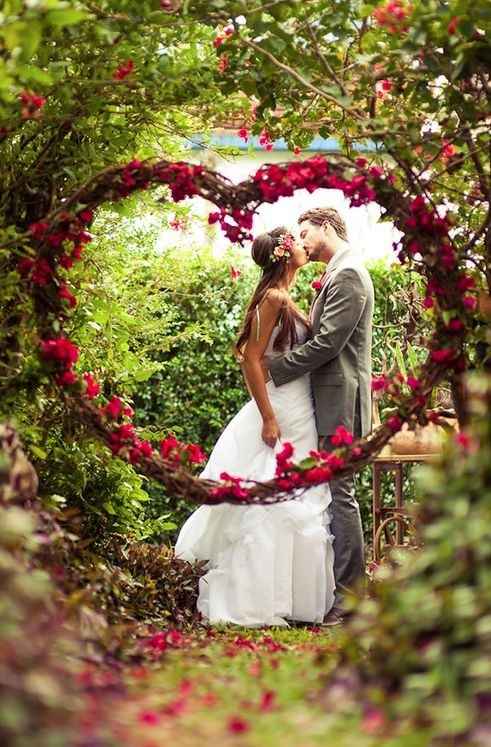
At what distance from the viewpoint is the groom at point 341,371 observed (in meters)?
5.46

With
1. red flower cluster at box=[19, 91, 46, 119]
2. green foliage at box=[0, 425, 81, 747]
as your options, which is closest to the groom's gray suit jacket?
red flower cluster at box=[19, 91, 46, 119]

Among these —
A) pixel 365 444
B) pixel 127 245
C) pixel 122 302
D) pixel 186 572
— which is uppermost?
pixel 127 245

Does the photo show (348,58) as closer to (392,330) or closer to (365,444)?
(365,444)

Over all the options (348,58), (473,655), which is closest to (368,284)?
(348,58)

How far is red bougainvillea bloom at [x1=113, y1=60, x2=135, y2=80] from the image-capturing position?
177 inches

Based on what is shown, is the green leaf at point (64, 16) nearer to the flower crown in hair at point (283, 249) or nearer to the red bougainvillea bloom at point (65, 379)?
the red bougainvillea bloom at point (65, 379)

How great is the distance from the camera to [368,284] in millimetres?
5621

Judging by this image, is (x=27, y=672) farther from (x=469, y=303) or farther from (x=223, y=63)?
(x=223, y=63)

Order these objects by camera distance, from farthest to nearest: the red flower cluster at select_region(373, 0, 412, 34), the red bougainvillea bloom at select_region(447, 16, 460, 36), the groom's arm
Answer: the groom's arm → the red flower cluster at select_region(373, 0, 412, 34) → the red bougainvillea bloom at select_region(447, 16, 460, 36)

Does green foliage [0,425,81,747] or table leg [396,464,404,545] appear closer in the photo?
green foliage [0,425,81,747]

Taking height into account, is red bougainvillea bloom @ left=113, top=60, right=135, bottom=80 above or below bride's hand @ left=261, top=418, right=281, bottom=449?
above

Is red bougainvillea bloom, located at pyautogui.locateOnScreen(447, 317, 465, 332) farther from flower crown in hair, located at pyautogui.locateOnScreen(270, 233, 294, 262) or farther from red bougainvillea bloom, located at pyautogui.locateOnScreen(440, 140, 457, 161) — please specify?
flower crown in hair, located at pyautogui.locateOnScreen(270, 233, 294, 262)

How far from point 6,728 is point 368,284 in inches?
161

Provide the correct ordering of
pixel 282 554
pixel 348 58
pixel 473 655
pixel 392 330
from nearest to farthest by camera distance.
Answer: pixel 473 655 → pixel 348 58 → pixel 282 554 → pixel 392 330
